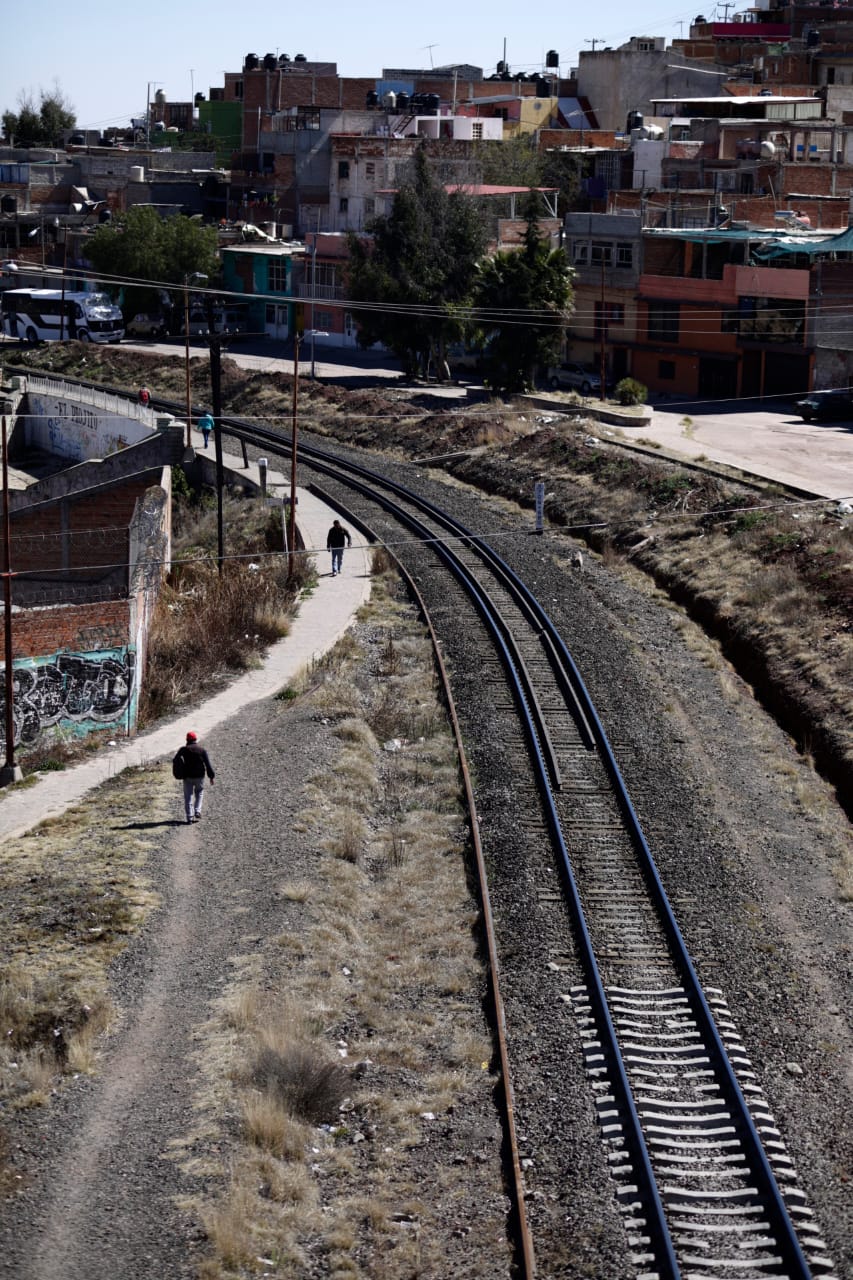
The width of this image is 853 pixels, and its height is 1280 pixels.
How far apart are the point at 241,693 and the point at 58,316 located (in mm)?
58400

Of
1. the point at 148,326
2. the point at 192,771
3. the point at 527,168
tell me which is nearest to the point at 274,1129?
the point at 192,771

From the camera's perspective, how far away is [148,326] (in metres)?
78.6

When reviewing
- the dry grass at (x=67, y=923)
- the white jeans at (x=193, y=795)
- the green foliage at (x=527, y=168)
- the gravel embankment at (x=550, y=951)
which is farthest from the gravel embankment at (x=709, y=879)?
the green foliage at (x=527, y=168)

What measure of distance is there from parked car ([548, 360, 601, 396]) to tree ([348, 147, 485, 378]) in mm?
4461

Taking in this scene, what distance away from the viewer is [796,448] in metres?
46.0

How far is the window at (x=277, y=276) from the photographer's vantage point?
77.2m

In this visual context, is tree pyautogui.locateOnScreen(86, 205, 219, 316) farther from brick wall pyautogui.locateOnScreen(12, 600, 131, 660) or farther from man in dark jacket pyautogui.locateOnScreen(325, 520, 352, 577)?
brick wall pyautogui.locateOnScreen(12, 600, 131, 660)

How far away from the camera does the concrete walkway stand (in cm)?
2103

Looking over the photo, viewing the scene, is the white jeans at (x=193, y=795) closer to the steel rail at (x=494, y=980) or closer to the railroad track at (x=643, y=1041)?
the steel rail at (x=494, y=980)

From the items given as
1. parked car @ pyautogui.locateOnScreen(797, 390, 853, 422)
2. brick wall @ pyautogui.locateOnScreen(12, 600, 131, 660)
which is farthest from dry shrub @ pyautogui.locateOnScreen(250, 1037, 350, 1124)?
parked car @ pyautogui.locateOnScreen(797, 390, 853, 422)

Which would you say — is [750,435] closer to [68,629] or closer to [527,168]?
[68,629]

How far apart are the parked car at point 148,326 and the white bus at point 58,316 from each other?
734 millimetres

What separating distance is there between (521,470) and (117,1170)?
115 feet

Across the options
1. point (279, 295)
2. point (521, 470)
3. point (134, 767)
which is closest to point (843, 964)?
point (134, 767)
